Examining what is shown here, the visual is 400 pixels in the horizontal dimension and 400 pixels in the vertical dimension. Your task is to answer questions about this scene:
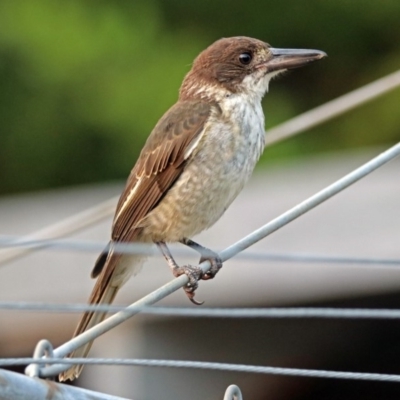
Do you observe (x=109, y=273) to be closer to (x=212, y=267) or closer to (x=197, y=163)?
(x=212, y=267)

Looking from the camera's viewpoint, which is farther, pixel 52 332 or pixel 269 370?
pixel 52 332

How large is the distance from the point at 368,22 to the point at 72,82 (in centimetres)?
318

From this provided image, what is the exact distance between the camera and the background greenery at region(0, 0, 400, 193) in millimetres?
11180

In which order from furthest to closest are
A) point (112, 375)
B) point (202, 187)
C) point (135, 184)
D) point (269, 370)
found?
1. point (112, 375)
2. point (135, 184)
3. point (202, 187)
4. point (269, 370)

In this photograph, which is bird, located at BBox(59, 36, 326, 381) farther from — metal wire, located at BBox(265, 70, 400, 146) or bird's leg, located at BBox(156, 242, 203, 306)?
metal wire, located at BBox(265, 70, 400, 146)

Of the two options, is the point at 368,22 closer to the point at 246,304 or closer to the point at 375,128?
the point at 375,128

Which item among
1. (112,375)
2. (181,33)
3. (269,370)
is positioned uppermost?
(181,33)

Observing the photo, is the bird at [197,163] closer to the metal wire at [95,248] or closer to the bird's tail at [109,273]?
the bird's tail at [109,273]

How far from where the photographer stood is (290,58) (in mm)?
4844

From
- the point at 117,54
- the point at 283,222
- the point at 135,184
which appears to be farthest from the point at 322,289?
the point at 117,54

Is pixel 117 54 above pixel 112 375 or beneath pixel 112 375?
above

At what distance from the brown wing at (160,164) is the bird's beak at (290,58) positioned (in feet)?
1.19

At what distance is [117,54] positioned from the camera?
11266 millimetres

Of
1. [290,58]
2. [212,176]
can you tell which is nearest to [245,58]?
[290,58]
